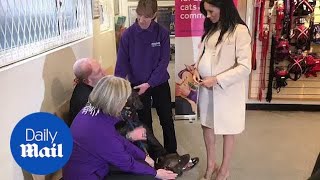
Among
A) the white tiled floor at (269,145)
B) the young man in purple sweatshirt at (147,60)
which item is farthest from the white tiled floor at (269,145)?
the young man in purple sweatshirt at (147,60)

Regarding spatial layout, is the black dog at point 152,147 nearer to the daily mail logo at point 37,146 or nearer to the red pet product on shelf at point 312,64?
the daily mail logo at point 37,146

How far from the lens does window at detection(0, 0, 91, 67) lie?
1.71m

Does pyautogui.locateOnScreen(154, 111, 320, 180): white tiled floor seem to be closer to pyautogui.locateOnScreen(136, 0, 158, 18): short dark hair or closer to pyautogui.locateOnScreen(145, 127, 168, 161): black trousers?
pyautogui.locateOnScreen(145, 127, 168, 161): black trousers

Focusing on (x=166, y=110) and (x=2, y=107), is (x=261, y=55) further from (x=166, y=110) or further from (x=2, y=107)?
(x=2, y=107)

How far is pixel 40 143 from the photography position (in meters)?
1.17

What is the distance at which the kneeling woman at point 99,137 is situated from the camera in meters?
1.71

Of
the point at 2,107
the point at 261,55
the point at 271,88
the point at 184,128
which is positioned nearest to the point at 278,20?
the point at 261,55

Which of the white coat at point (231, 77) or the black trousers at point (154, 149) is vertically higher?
the white coat at point (231, 77)

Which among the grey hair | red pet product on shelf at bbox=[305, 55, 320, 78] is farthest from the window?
red pet product on shelf at bbox=[305, 55, 320, 78]

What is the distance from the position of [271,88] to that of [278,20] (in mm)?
827

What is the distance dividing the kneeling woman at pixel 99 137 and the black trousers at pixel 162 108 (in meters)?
0.93

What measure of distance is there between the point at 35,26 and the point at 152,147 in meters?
1.20

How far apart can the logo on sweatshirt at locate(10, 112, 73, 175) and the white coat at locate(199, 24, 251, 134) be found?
1.27 metres

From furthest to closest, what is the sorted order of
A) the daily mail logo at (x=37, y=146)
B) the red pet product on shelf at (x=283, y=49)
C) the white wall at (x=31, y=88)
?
the red pet product on shelf at (x=283, y=49) → the white wall at (x=31, y=88) → the daily mail logo at (x=37, y=146)
